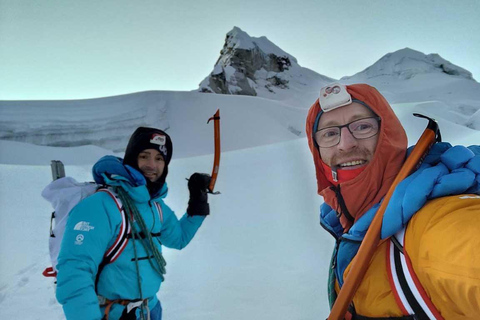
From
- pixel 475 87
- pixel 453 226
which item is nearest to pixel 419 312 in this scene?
pixel 453 226

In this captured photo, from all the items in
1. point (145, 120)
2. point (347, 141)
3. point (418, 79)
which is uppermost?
point (418, 79)

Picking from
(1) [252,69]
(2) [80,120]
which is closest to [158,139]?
(2) [80,120]

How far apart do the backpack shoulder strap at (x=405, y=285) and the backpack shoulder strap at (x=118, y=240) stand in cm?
117

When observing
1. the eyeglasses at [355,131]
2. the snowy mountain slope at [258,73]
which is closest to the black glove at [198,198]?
the eyeglasses at [355,131]

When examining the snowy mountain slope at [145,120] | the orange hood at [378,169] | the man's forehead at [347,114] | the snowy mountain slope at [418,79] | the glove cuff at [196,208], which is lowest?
the glove cuff at [196,208]

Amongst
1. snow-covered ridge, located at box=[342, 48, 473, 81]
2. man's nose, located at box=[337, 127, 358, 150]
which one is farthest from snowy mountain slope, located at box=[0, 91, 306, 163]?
snow-covered ridge, located at box=[342, 48, 473, 81]

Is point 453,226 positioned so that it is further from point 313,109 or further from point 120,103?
point 120,103

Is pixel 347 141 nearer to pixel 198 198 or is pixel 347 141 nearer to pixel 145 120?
pixel 198 198

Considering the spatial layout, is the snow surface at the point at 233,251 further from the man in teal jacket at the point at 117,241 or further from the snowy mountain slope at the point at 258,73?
the snowy mountain slope at the point at 258,73

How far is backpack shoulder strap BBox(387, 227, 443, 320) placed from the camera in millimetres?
672

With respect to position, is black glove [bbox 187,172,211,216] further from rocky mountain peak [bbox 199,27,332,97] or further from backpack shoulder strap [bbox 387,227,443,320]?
rocky mountain peak [bbox 199,27,332,97]

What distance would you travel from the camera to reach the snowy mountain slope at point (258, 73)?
31.5 metres

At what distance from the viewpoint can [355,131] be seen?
1132 mm

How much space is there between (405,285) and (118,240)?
3.99ft
